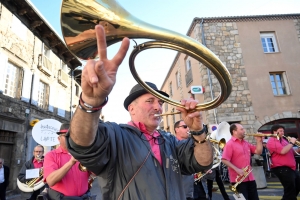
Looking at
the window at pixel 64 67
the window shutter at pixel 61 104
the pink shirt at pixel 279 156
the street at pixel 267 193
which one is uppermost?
the window at pixel 64 67

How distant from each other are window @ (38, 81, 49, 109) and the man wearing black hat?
36.8ft

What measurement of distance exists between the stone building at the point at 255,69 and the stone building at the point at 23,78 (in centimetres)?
765

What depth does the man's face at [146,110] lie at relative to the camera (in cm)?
180

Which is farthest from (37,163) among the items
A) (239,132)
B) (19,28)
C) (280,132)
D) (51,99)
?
(51,99)

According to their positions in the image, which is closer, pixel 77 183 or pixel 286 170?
pixel 77 183

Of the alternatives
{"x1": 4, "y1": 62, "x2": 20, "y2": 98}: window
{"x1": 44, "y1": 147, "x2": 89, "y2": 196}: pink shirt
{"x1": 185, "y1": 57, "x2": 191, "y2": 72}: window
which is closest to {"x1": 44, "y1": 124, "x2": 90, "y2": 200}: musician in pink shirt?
{"x1": 44, "y1": 147, "x2": 89, "y2": 196}: pink shirt

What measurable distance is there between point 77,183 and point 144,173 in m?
1.68

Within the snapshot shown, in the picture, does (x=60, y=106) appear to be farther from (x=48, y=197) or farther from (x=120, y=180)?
(x=120, y=180)

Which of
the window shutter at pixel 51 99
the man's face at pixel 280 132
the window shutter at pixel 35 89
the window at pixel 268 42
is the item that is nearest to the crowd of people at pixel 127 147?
the man's face at pixel 280 132

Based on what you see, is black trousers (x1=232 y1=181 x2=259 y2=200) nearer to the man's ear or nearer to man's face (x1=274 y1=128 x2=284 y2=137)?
man's face (x1=274 y1=128 x2=284 y2=137)

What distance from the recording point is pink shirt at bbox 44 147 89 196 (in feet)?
8.64

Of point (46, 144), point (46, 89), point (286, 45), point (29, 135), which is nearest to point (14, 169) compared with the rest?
point (29, 135)

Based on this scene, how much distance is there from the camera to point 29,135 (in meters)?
9.76

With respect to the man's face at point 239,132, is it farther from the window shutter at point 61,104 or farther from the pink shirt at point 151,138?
the window shutter at point 61,104
